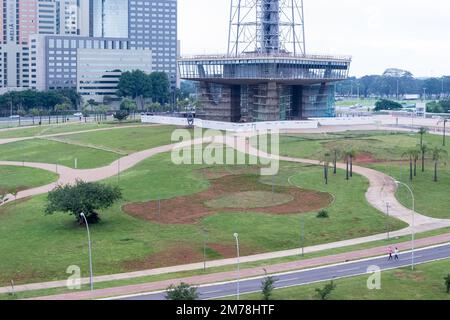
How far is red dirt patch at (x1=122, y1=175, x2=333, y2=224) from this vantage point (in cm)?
9075

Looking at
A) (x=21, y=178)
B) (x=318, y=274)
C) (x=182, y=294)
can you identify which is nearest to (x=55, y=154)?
(x=21, y=178)

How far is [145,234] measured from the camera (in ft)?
270

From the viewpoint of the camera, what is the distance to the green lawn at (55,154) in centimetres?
13323

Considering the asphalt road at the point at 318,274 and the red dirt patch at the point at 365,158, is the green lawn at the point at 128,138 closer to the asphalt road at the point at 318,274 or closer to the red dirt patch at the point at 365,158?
the red dirt patch at the point at 365,158

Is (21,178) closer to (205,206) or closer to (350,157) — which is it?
(205,206)

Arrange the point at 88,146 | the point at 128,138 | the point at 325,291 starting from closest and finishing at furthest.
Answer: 1. the point at 325,291
2. the point at 88,146
3. the point at 128,138

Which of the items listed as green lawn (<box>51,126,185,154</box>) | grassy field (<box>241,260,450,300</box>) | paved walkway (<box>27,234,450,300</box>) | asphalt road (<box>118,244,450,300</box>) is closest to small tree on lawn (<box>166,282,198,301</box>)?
asphalt road (<box>118,244,450,300</box>)

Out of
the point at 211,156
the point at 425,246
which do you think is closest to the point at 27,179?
the point at 211,156

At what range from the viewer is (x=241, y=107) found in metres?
183

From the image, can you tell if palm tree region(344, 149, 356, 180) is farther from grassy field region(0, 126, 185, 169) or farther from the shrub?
grassy field region(0, 126, 185, 169)

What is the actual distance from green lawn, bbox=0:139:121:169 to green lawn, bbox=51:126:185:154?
4.31m

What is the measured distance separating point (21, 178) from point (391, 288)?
76152mm

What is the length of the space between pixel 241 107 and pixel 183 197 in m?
85.2
